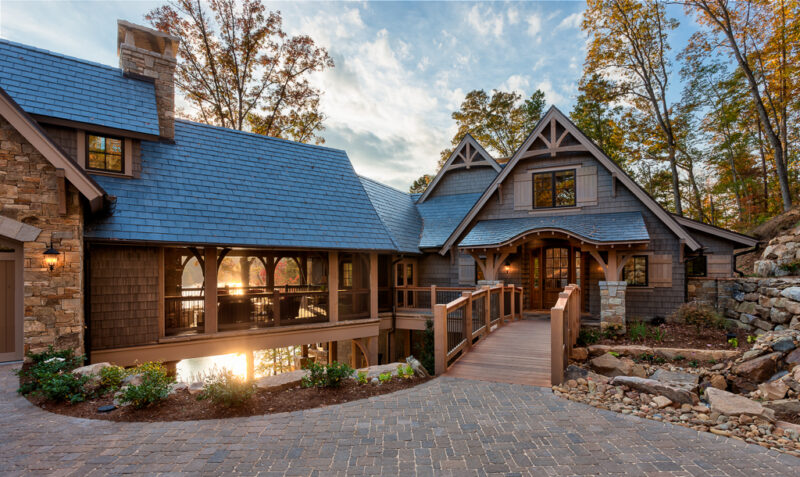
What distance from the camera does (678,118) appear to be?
64.2 feet

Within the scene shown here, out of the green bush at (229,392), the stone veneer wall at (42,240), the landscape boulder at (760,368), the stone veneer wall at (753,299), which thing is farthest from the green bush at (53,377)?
the stone veneer wall at (753,299)

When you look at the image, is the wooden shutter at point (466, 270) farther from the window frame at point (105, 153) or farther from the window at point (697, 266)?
the window frame at point (105, 153)

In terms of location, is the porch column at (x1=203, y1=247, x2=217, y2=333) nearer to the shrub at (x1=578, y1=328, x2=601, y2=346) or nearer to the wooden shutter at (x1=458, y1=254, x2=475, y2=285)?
the wooden shutter at (x1=458, y1=254, x2=475, y2=285)

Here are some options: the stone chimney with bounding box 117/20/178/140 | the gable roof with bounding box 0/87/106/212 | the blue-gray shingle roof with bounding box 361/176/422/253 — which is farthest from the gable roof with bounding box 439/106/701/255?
the gable roof with bounding box 0/87/106/212

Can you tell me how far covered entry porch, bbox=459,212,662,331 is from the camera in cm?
1051

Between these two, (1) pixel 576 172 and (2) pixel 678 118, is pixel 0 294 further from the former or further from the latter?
(2) pixel 678 118

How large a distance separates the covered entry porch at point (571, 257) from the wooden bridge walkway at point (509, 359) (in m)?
3.14

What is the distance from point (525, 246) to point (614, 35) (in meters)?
14.3

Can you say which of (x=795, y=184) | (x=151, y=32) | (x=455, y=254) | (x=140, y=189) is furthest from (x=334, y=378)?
(x=795, y=184)

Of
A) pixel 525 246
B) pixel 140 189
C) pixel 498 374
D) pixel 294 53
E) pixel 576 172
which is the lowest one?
pixel 498 374

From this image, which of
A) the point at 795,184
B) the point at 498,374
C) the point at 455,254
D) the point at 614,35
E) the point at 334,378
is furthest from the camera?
the point at 614,35

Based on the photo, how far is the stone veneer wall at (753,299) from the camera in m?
8.15

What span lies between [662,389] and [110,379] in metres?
8.73

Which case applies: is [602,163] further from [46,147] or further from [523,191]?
[46,147]
